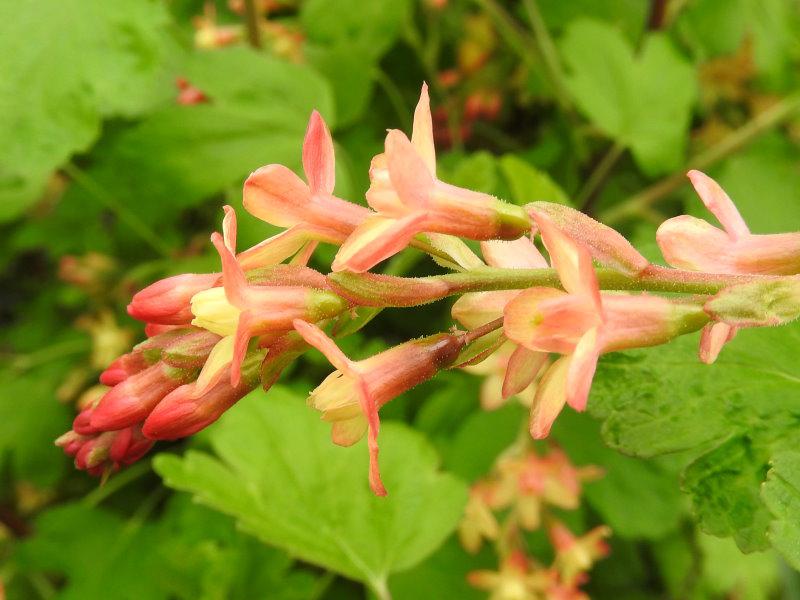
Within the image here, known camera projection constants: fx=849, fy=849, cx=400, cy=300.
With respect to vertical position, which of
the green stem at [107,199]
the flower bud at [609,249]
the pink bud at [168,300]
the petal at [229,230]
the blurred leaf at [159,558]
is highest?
the petal at [229,230]

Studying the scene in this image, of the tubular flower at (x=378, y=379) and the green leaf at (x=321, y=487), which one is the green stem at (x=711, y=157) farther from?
the tubular flower at (x=378, y=379)

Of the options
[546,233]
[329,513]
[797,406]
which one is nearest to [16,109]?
[329,513]

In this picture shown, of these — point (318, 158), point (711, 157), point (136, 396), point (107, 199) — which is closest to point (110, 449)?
point (136, 396)

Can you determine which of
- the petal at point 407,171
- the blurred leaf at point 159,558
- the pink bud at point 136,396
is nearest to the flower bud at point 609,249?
the petal at point 407,171

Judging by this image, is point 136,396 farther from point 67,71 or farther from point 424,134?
point 67,71

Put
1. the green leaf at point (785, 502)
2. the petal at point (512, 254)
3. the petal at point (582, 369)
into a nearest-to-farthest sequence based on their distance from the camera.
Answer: the petal at point (582, 369)
the green leaf at point (785, 502)
the petal at point (512, 254)

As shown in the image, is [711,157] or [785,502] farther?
[711,157]

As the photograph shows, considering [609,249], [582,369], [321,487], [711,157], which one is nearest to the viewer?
[582,369]
